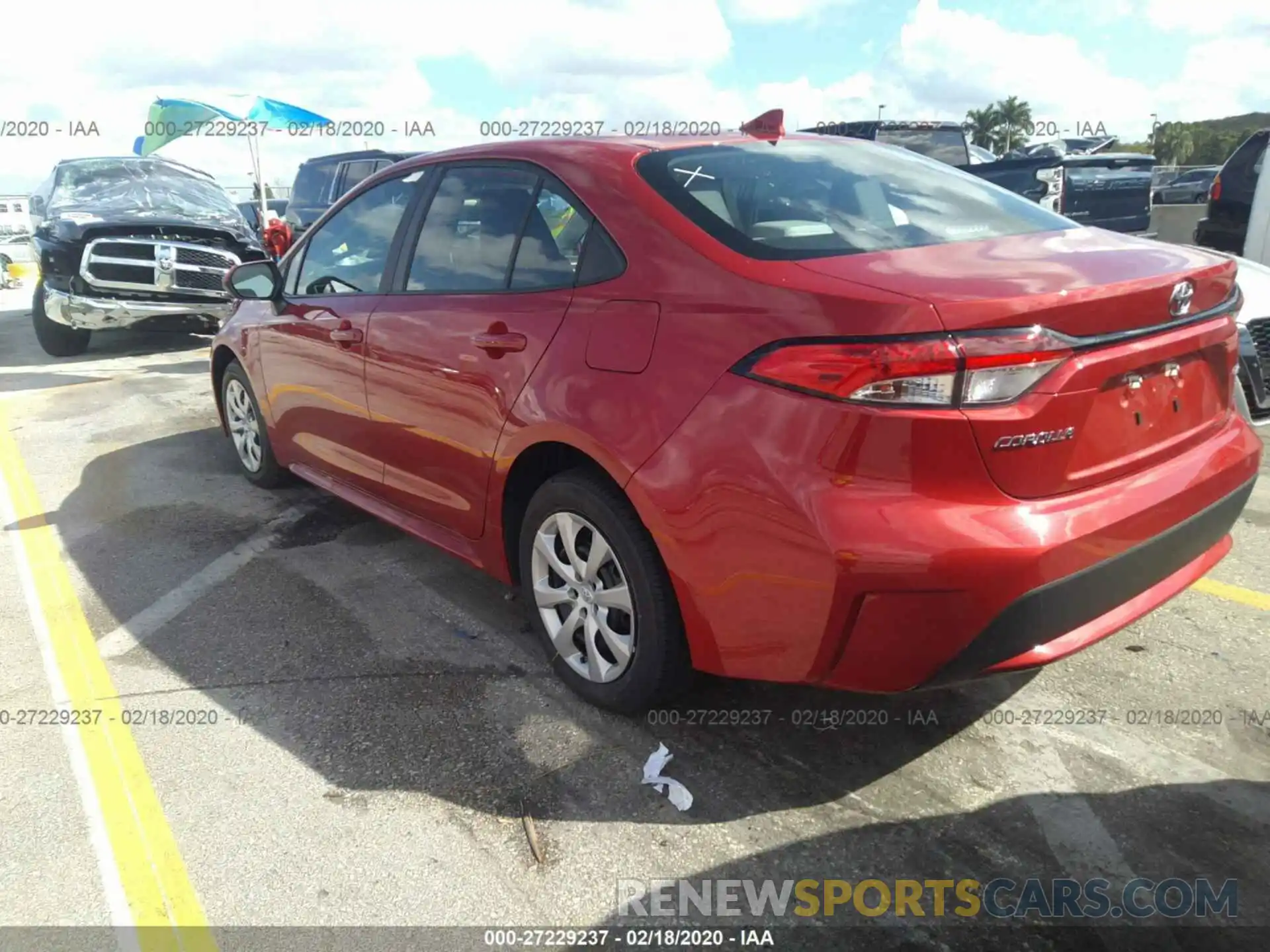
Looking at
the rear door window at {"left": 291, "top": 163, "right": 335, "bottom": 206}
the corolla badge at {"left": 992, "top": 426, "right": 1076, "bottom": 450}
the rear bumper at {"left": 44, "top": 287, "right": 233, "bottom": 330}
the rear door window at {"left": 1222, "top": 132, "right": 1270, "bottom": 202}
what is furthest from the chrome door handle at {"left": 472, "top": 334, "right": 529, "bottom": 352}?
the rear door window at {"left": 291, "top": 163, "right": 335, "bottom": 206}

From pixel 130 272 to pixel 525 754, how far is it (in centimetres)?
836

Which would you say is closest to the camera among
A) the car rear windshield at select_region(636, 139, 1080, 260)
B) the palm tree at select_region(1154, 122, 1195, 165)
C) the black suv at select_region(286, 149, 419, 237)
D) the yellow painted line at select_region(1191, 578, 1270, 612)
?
the car rear windshield at select_region(636, 139, 1080, 260)

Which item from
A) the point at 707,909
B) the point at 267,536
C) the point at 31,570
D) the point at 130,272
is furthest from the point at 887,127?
the point at 707,909

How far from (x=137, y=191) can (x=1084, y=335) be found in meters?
10.7

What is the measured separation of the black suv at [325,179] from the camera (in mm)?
12508

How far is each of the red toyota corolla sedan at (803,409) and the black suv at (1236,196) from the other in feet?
20.8

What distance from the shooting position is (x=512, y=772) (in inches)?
107

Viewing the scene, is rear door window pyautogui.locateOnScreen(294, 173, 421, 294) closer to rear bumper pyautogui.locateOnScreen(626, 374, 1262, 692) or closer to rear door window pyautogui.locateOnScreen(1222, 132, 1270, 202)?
rear bumper pyautogui.locateOnScreen(626, 374, 1262, 692)

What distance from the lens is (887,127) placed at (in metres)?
10.9

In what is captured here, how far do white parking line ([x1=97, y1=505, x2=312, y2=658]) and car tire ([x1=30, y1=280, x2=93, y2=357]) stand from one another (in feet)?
21.4

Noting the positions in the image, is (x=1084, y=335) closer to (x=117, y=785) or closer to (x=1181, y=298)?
(x=1181, y=298)

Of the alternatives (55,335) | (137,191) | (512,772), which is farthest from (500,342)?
(137,191)

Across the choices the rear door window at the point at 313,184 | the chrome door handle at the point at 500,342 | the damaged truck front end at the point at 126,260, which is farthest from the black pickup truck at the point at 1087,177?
the chrome door handle at the point at 500,342

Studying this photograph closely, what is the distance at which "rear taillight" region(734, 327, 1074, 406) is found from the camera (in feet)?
6.79
